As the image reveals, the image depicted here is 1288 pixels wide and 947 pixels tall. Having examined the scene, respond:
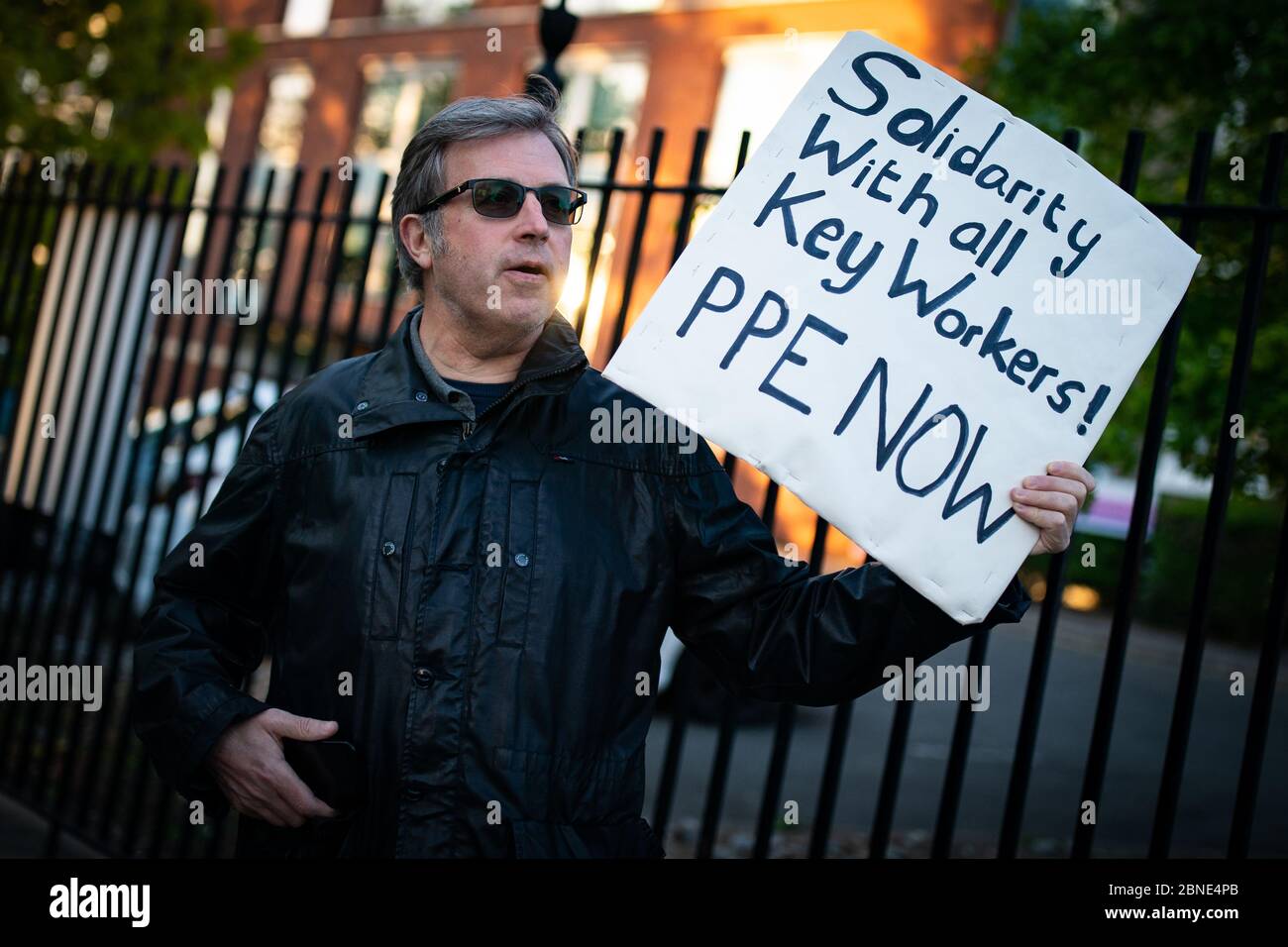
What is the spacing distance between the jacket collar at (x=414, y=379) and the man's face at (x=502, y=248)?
65 mm

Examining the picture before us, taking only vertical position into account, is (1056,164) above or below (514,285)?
above

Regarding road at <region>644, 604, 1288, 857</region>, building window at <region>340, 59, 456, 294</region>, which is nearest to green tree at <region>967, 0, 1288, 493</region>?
road at <region>644, 604, 1288, 857</region>

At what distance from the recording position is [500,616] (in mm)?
1901

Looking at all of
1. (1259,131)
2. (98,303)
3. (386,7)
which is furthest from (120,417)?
(386,7)

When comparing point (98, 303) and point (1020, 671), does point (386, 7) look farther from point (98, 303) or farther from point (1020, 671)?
point (98, 303)

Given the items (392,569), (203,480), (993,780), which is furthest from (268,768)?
(993,780)

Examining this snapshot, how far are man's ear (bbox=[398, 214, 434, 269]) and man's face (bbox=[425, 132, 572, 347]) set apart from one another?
0.36 feet

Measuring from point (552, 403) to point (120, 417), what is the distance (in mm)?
2952

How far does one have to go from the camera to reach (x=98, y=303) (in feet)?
14.5

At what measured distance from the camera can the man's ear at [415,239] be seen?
7.26 feet

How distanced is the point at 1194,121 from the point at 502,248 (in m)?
6.09

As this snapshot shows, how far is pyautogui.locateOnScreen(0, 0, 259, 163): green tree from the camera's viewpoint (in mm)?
7543
